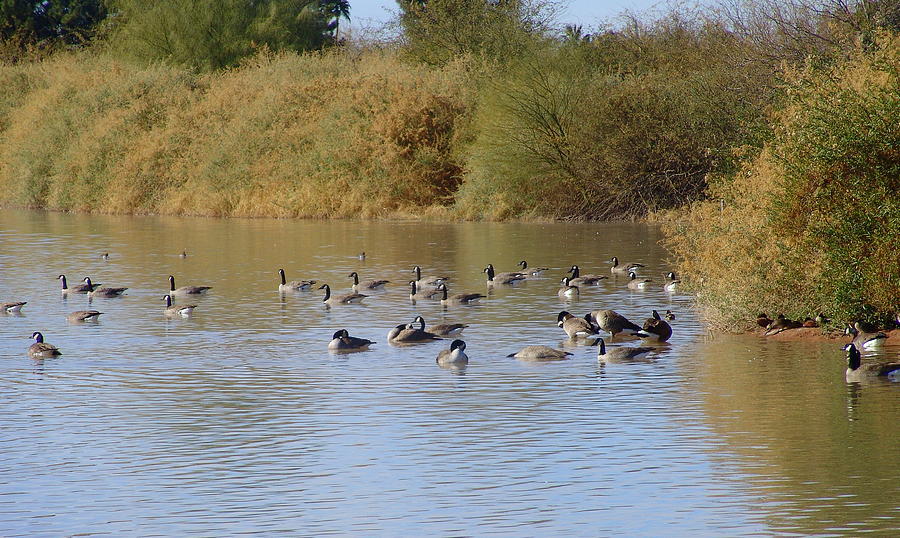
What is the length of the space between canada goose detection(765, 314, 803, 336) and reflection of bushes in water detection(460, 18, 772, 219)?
25.0 metres

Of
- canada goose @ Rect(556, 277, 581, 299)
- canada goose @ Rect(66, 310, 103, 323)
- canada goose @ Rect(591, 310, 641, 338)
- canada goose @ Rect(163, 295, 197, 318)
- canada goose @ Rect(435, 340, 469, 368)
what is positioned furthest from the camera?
canada goose @ Rect(556, 277, 581, 299)

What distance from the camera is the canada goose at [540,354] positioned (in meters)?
16.8

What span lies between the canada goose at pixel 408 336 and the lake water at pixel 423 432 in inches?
10.5

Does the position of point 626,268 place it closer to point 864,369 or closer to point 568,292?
point 568,292

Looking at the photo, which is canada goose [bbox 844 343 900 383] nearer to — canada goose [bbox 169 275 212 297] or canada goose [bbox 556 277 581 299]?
canada goose [bbox 556 277 581 299]

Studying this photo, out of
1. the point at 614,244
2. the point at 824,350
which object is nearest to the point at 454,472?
the point at 824,350

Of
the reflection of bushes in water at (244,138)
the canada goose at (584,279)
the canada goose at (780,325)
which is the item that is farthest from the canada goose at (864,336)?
the reflection of bushes in water at (244,138)

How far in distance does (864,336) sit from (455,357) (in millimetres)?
5601

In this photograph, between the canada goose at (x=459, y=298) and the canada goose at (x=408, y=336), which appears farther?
the canada goose at (x=459, y=298)

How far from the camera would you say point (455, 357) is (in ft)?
54.0

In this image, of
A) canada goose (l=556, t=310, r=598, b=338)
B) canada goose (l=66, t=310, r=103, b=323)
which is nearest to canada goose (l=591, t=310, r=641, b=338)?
canada goose (l=556, t=310, r=598, b=338)

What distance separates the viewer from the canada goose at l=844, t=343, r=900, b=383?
14609 millimetres

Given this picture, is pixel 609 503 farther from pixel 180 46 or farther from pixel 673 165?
pixel 180 46

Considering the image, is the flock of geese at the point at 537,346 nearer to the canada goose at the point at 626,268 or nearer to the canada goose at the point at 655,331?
the canada goose at the point at 655,331
